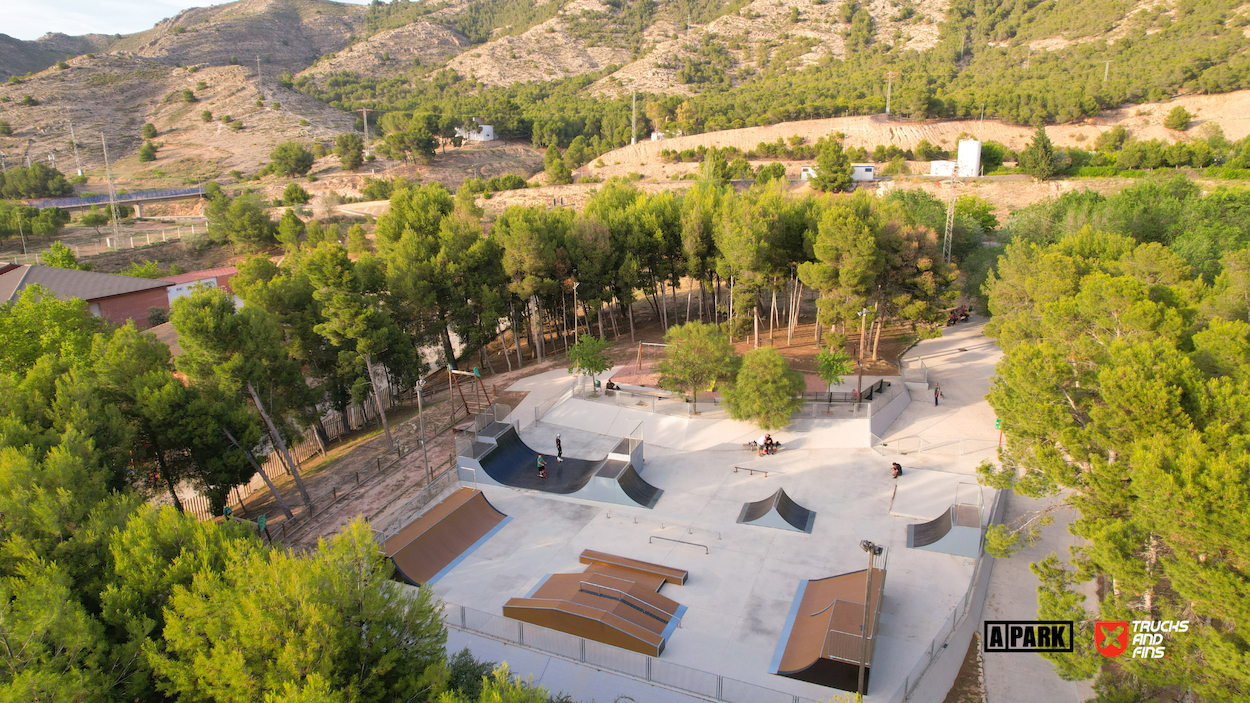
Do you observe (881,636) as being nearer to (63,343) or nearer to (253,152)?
(63,343)

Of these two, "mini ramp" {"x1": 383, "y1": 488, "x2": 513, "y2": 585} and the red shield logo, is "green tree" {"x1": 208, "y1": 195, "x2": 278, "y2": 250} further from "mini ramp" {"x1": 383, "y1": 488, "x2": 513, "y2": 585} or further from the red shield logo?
the red shield logo

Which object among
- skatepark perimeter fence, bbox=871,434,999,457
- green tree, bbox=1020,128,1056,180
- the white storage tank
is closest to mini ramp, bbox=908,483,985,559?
skatepark perimeter fence, bbox=871,434,999,457

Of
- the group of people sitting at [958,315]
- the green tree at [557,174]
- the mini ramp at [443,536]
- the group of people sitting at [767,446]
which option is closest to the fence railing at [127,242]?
the green tree at [557,174]

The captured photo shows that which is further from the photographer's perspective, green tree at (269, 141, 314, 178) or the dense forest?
green tree at (269, 141, 314, 178)

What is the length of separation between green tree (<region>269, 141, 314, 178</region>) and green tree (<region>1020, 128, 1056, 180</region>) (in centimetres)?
7384

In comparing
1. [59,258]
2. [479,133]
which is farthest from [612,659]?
[479,133]

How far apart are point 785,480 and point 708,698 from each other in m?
9.45

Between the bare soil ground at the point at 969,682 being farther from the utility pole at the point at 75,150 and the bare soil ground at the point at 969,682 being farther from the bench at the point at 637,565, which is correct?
the utility pole at the point at 75,150

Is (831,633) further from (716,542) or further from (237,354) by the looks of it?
(237,354)

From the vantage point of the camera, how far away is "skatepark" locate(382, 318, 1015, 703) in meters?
12.3

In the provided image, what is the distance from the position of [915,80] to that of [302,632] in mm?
95764

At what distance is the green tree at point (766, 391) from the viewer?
21.8 m

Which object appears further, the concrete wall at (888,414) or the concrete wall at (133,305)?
the concrete wall at (133,305)

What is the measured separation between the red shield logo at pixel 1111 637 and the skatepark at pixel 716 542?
2.66 metres
